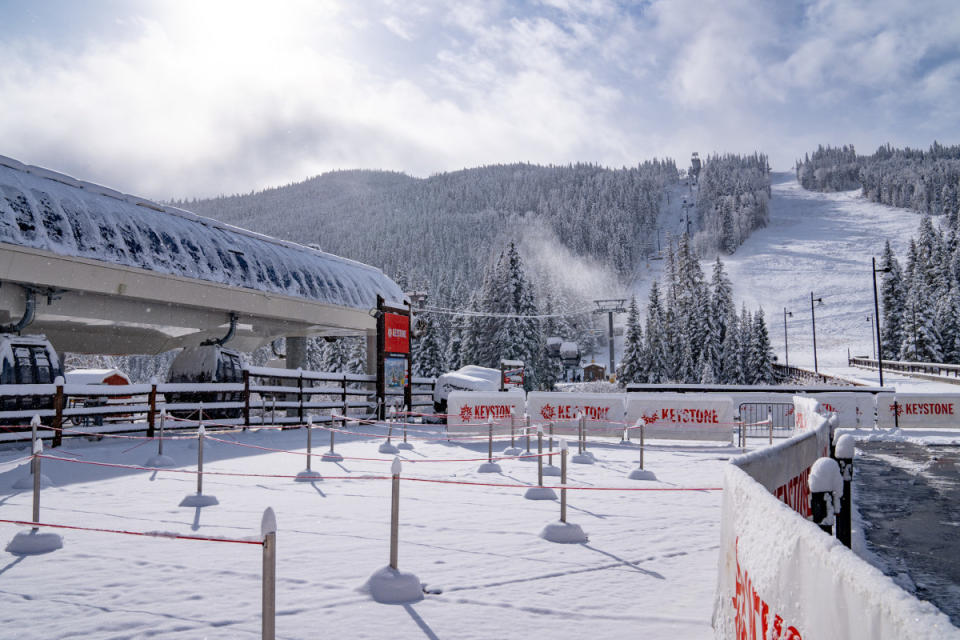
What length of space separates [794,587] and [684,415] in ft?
69.1

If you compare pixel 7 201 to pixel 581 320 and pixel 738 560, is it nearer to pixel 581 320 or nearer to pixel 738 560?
pixel 738 560

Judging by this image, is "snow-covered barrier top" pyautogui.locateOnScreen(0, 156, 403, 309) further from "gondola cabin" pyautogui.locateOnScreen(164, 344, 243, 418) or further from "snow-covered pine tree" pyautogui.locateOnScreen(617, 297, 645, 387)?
"snow-covered pine tree" pyautogui.locateOnScreen(617, 297, 645, 387)

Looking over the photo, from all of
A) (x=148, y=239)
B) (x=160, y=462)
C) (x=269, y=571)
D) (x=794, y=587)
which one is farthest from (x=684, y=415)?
(x=269, y=571)

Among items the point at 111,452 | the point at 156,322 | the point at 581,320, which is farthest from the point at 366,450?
the point at 581,320

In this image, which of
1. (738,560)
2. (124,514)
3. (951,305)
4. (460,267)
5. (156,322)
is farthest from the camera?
(460,267)

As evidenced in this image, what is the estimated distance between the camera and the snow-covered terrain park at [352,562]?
17.0 ft

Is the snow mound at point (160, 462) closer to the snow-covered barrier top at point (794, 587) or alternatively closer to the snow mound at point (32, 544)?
the snow mound at point (32, 544)

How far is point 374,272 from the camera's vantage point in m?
33.4

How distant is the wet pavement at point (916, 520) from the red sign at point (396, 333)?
1779 cm

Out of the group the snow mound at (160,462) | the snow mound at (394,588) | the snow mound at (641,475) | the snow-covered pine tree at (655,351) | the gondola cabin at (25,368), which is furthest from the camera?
the snow-covered pine tree at (655,351)

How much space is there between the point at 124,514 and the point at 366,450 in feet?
30.5

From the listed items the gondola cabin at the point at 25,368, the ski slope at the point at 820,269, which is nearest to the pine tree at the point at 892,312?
the ski slope at the point at 820,269

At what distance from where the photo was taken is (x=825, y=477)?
584 cm

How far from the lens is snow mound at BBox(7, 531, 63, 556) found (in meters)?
6.95
